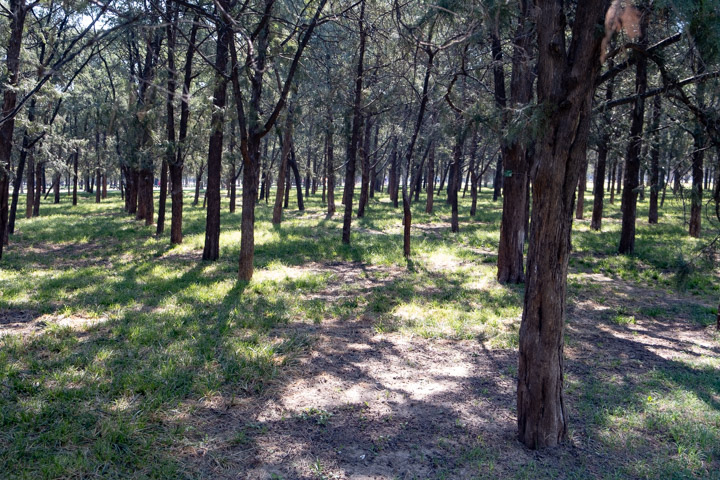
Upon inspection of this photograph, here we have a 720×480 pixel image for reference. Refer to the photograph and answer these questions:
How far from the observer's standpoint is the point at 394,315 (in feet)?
25.3

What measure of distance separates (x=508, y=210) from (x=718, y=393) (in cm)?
522

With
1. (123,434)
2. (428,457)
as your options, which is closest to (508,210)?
(428,457)

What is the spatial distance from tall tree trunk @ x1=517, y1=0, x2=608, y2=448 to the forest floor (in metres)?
0.49

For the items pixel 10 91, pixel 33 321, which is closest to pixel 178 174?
pixel 10 91

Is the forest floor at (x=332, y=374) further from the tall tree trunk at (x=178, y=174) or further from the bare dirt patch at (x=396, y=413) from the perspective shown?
the tall tree trunk at (x=178, y=174)

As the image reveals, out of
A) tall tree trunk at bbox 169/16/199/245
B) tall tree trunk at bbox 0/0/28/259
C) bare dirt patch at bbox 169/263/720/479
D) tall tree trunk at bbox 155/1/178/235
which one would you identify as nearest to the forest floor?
bare dirt patch at bbox 169/263/720/479

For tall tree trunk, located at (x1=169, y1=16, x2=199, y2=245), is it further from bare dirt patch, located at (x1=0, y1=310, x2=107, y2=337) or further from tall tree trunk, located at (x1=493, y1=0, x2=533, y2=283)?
tall tree trunk, located at (x1=493, y1=0, x2=533, y2=283)

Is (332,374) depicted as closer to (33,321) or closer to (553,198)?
(553,198)

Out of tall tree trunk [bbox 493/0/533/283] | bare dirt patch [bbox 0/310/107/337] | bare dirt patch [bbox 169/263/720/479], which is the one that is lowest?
bare dirt patch [bbox 169/263/720/479]

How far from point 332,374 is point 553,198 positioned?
3018 mm

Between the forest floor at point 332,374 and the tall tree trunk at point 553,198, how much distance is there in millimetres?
492

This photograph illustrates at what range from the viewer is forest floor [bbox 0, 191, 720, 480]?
3.78 meters

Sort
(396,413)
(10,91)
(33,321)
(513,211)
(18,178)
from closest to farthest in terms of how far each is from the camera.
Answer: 1. (396,413)
2. (33,321)
3. (513,211)
4. (10,91)
5. (18,178)

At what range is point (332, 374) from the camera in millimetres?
5445
